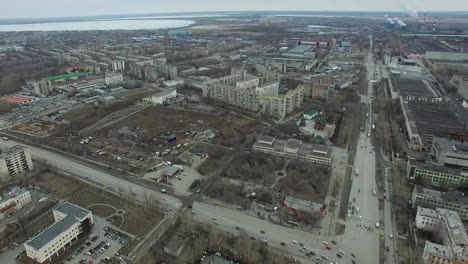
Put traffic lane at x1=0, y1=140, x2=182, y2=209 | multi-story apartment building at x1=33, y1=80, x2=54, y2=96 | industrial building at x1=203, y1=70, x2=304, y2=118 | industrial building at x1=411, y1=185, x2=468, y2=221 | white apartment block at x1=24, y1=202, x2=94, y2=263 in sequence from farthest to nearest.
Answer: multi-story apartment building at x1=33, y1=80, x2=54, y2=96 < industrial building at x1=203, y1=70, x2=304, y2=118 < traffic lane at x1=0, y1=140, x2=182, y2=209 < industrial building at x1=411, y1=185, x2=468, y2=221 < white apartment block at x1=24, y1=202, x2=94, y2=263

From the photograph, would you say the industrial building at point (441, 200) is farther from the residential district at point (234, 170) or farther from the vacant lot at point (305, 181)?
the vacant lot at point (305, 181)

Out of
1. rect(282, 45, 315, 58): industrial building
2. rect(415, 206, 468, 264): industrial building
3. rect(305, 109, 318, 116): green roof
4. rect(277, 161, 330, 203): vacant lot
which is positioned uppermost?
rect(282, 45, 315, 58): industrial building

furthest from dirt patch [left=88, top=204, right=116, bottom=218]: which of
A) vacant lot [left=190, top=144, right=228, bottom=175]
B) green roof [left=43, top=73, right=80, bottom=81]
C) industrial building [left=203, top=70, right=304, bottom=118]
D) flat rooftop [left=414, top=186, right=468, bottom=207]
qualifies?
green roof [left=43, top=73, right=80, bottom=81]

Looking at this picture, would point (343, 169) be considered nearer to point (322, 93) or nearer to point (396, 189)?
point (396, 189)

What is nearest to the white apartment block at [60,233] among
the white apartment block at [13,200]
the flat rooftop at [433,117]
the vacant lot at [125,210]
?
the vacant lot at [125,210]

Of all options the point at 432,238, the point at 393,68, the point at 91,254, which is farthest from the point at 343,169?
the point at 393,68

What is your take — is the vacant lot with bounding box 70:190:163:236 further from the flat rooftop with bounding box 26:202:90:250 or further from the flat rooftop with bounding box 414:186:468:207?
the flat rooftop with bounding box 414:186:468:207
